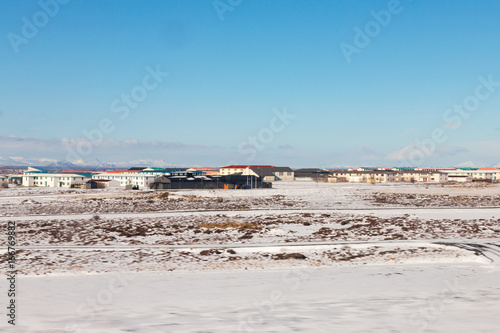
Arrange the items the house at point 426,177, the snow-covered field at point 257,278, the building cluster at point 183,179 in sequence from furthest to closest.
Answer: the house at point 426,177 < the building cluster at point 183,179 < the snow-covered field at point 257,278

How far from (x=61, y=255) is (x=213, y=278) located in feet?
22.6

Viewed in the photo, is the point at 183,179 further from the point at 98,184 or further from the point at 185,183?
the point at 98,184

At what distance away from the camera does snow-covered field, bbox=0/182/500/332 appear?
7.32m

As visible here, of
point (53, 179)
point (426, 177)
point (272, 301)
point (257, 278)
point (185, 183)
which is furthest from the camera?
point (426, 177)

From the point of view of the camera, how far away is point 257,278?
11203 mm

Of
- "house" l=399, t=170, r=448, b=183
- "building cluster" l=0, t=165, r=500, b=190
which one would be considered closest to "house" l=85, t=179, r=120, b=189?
"building cluster" l=0, t=165, r=500, b=190

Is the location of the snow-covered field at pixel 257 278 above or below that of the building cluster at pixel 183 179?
below

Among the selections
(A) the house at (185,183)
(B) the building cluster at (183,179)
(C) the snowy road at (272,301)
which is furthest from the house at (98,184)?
(C) the snowy road at (272,301)

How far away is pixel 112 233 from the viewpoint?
20141 mm

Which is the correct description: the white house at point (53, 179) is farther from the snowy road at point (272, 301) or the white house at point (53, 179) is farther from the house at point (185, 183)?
the snowy road at point (272, 301)

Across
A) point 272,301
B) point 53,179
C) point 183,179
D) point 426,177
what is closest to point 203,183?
point 183,179

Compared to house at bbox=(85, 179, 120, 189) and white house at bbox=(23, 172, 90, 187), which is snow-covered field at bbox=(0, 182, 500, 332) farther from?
white house at bbox=(23, 172, 90, 187)

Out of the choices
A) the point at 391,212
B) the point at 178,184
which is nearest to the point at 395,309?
the point at 391,212

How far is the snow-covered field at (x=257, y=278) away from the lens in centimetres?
732
